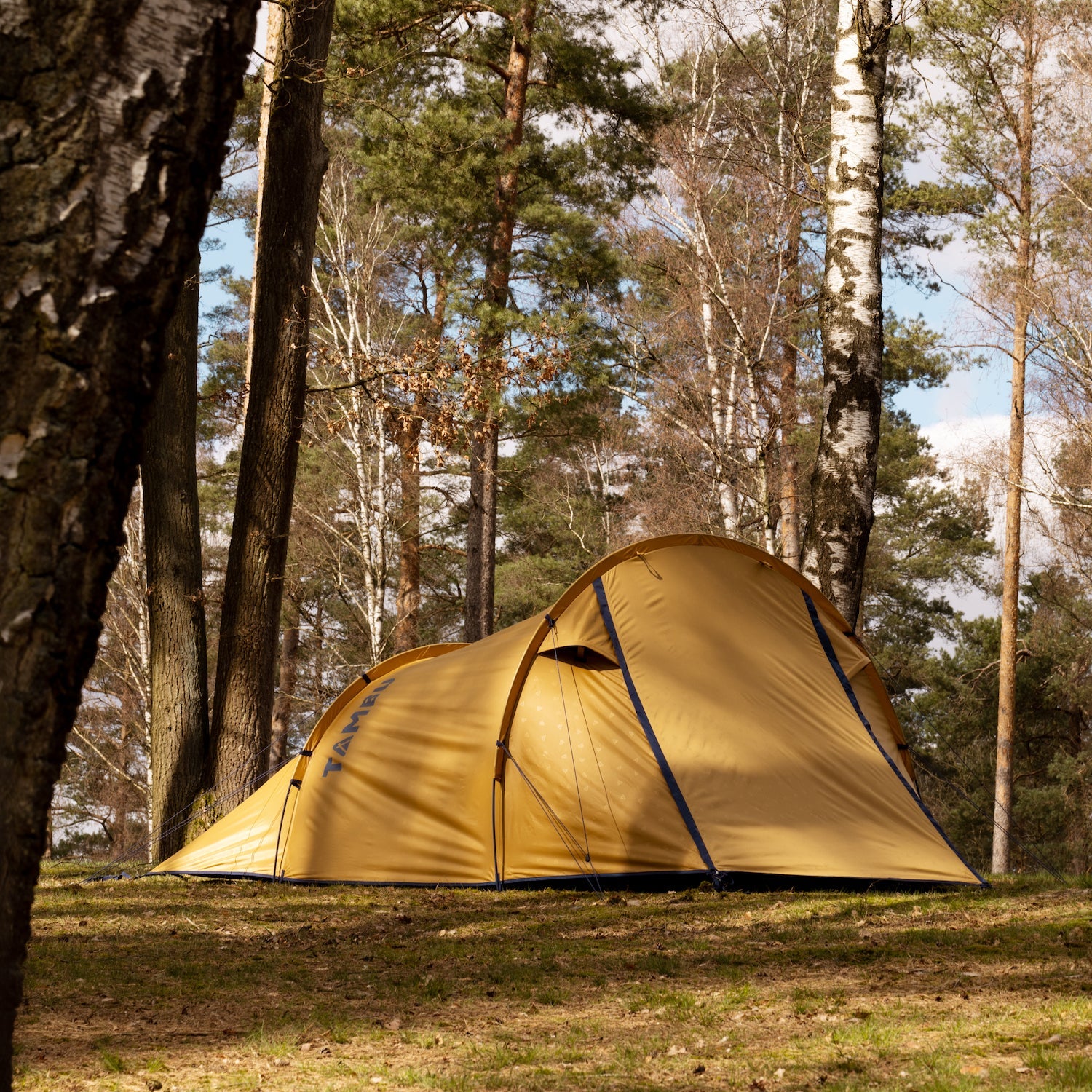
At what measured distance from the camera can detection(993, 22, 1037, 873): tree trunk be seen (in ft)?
51.1

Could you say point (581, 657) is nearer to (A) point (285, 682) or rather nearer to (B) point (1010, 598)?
(B) point (1010, 598)

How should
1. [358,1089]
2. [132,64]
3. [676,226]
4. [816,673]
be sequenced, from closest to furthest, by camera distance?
1. [132,64]
2. [358,1089]
3. [816,673]
4. [676,226]

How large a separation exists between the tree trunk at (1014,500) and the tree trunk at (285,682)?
1127 centimetres

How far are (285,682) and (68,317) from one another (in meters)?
19.3

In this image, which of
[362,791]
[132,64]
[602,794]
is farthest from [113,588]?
[132,64]

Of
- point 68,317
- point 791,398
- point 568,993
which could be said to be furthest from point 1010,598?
point 68,317

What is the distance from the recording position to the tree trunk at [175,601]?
306 inches

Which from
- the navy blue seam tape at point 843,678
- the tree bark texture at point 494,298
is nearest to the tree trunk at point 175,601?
the navy blue seam tape at point 843,678

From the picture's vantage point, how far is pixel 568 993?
3.81 meters

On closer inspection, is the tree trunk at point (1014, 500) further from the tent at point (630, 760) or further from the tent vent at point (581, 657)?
the tent vent at point (581, 657)

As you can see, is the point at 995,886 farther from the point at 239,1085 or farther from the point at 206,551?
the point at 206,551

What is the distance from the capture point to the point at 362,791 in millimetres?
6465

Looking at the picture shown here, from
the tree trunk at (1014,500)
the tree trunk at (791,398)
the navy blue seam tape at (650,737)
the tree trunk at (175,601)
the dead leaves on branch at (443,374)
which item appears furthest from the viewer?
the tree trunk at (1014,500)

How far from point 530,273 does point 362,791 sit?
9.99 m
